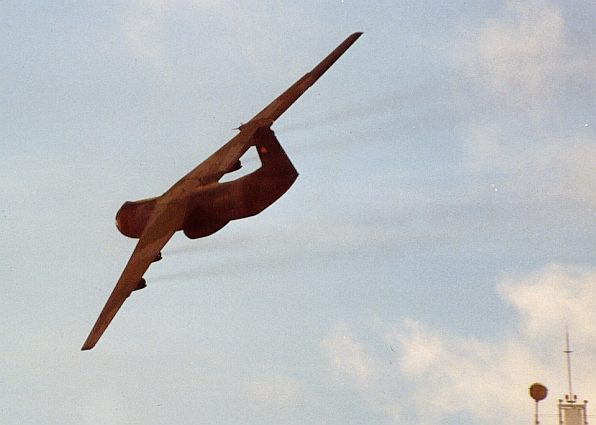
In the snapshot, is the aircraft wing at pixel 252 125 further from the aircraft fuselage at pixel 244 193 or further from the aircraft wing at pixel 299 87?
the aircraft fuselage at pixel 244 193

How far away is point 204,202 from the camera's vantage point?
259 ft

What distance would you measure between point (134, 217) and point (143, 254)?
15.5 ft

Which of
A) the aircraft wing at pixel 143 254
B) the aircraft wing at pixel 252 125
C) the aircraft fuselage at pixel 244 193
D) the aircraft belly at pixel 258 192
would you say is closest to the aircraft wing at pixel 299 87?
the aircraft wing at pixel 252 125

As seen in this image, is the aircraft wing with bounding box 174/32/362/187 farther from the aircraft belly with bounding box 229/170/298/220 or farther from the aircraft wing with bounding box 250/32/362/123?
the aircraft belly with bounding box 229/170/298/220

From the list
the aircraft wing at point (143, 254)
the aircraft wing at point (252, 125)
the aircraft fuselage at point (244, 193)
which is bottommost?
the aircraft wing at point (143, 254)

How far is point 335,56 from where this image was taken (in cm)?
8875

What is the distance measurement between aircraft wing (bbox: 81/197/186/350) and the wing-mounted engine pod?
68cm

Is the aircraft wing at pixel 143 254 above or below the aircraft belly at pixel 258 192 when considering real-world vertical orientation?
below

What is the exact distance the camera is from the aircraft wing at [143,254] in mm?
73875

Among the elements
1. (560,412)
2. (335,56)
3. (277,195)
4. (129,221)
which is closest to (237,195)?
(277,195)

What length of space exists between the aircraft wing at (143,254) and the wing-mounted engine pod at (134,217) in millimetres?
684

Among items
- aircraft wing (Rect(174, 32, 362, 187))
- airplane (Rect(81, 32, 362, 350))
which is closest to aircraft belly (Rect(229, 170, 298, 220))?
airplane (Rect(81, 32, 362, 350))

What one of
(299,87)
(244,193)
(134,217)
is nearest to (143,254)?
(134,217)

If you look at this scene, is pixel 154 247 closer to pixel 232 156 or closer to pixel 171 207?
pixel 171 207
